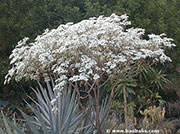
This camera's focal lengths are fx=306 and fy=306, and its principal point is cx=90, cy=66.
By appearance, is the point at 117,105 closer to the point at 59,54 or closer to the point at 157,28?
the point at 157,28

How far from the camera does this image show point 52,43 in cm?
430

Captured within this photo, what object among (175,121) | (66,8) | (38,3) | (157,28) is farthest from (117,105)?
(38,3)

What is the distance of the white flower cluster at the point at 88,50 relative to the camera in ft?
12.8

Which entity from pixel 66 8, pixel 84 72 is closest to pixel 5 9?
pixel 66 8

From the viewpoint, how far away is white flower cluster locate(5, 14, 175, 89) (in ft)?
12.8

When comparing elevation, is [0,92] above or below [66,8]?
below

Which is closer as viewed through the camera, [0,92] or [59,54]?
[59,54]

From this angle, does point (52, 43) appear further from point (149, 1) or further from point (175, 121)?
point (149, 1)

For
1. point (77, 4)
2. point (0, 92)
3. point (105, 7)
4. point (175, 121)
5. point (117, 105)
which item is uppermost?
point (77, 4)

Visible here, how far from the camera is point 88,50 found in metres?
4.03

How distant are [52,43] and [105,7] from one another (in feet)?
13.3

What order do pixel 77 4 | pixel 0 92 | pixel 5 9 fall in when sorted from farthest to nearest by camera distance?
pixel 0 92 → pixel 77 4 → pixel 5 9

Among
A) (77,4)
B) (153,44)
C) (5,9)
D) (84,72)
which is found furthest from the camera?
(77,4)

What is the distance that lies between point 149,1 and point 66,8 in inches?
90.4
